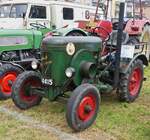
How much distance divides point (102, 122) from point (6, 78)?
2.14m

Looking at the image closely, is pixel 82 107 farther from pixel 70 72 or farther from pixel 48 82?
pixel 48 82

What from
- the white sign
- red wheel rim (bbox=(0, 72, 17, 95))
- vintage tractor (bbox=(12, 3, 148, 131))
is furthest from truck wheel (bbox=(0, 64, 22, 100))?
the white sign

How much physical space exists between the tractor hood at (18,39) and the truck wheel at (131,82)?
2.27 meters

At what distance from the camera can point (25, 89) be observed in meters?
5.09

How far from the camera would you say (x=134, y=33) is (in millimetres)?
8289

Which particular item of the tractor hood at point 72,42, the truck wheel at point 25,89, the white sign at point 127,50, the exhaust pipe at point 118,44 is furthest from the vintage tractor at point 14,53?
the white sign at point 127,50

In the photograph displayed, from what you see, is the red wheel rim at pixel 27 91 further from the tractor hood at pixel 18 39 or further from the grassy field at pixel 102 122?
the tractor hood at pixel 18 39

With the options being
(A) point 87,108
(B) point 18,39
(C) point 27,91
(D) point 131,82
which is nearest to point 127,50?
(D) point 131,82

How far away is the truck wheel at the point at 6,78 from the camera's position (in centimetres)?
585

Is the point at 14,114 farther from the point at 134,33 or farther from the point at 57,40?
the point at 134,33

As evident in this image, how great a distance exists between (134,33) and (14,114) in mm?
4334

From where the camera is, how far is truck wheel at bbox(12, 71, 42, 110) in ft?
16.3

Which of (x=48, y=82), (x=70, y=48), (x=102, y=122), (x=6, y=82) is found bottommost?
(x=102, y=122)

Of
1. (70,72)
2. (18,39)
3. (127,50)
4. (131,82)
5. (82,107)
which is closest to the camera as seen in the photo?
(82,107)
